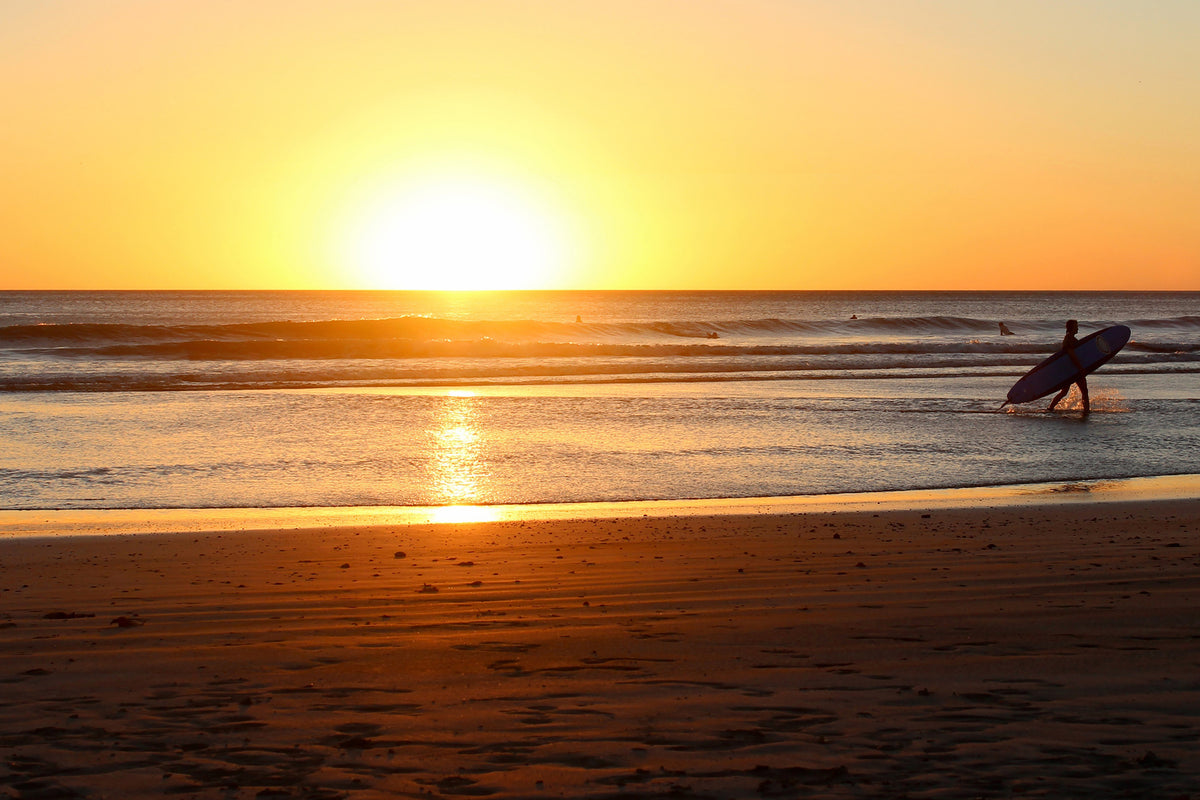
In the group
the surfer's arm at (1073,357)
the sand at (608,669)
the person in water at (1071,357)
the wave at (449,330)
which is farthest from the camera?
the wave at (449,330)

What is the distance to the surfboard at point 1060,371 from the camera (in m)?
18.3

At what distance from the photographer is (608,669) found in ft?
14.9

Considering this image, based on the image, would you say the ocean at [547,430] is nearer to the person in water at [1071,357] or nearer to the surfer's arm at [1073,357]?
the person in water at [1071,357]

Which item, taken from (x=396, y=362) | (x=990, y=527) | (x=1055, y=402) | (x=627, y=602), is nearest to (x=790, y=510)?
(x=990, y=527)

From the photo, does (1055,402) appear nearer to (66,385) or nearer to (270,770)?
(270,770)

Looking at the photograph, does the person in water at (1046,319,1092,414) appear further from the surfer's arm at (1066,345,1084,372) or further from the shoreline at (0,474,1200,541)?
the shoreline at (0,474,1200,541)

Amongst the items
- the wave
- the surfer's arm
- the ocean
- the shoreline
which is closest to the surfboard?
the surfer's arm

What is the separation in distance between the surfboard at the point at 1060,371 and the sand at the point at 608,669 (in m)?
11.6

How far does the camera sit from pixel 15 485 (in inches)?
401

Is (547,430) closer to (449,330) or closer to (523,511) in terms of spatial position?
(523,511)

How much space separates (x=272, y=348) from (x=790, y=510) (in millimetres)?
33364

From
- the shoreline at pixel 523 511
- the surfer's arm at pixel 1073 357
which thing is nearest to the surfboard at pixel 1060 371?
the surfer's arm at pixel 1073 357

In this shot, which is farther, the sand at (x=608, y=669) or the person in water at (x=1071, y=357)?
the person in water at (x=1071, y=357)

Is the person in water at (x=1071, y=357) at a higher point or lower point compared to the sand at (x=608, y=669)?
higher
